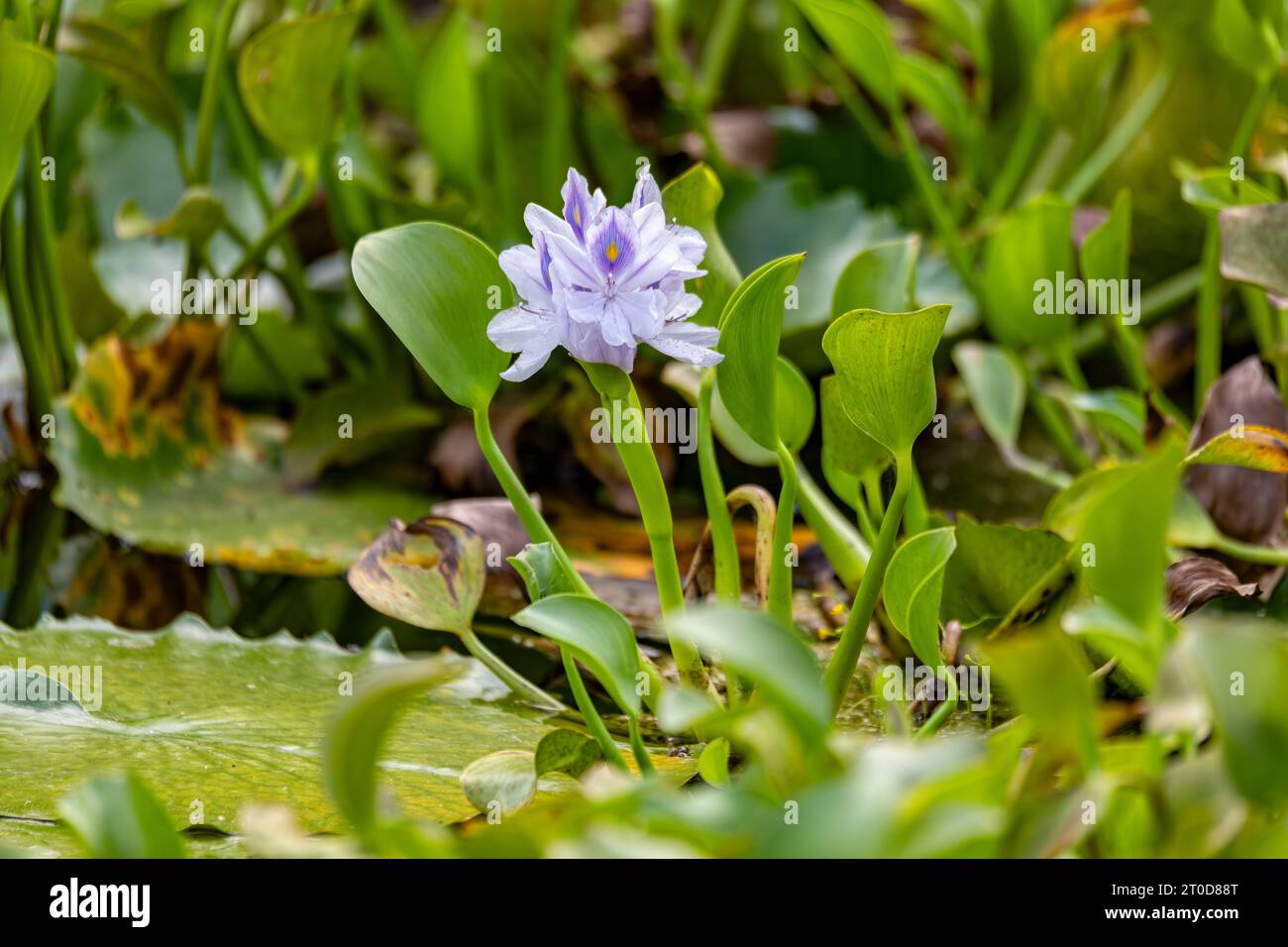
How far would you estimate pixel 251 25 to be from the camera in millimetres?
1306

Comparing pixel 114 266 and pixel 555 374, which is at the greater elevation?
pixel 114 266

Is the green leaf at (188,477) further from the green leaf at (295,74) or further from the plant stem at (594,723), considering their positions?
the plant stem at (594,723)

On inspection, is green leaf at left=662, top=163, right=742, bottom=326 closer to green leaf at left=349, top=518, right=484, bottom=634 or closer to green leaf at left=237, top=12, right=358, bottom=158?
green leaf at left=349, top=518, right=484, bottom=634

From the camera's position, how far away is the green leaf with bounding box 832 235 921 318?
2.28 feet

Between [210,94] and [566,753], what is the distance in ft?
2.25

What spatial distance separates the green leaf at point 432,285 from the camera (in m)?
0.53

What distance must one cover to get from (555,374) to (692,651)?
571 millimetres

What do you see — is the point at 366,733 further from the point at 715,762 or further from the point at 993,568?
the point at 993,568

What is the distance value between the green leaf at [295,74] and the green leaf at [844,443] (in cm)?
47

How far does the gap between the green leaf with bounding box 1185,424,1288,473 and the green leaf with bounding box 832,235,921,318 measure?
6.7 inches

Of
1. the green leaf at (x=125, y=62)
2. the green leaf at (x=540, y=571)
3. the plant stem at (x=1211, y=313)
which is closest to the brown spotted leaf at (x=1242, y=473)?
the plant stem at (x=1211, y=313)
